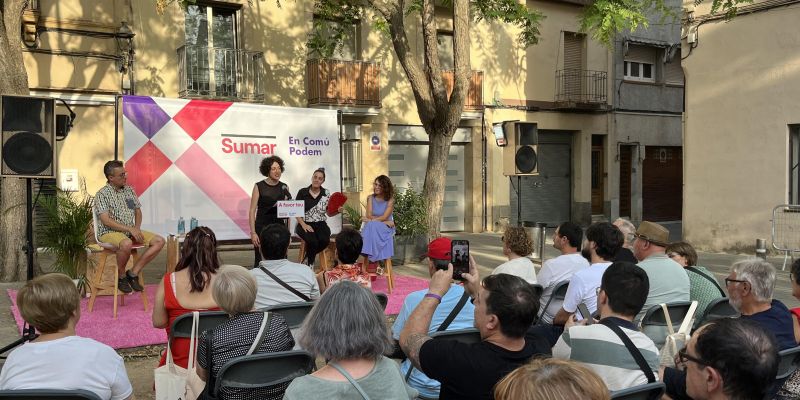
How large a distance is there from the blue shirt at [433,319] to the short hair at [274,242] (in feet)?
4.11

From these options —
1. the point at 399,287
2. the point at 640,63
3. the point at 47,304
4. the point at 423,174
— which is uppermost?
the point at 640,63

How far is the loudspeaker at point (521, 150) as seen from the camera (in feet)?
33.9

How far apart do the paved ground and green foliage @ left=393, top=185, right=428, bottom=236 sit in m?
0.60

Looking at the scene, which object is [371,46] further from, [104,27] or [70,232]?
[70,232]

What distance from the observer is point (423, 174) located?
18391 millimetres

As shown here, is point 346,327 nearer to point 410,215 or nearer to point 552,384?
point 552,384

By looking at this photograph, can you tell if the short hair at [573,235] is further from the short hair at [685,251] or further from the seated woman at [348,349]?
the seated woman at [348,349]

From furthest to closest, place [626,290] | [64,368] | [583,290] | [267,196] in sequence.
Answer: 1. [267,196]
2. [583,290]
3. [626,290]
4. [64,368]

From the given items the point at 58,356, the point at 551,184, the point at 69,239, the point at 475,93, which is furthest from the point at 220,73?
the point at 58,356

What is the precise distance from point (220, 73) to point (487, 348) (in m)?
13.6

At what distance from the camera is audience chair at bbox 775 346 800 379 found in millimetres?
3115

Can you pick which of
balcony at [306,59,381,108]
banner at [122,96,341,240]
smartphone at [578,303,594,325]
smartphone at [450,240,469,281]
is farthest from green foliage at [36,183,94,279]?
balcony at [306,59,381,108]

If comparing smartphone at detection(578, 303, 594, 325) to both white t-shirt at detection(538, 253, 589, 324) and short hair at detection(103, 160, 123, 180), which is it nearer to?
white t-shirt at detection(538, 253, 589, 324)

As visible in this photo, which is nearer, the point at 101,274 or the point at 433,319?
the point at 433,319
